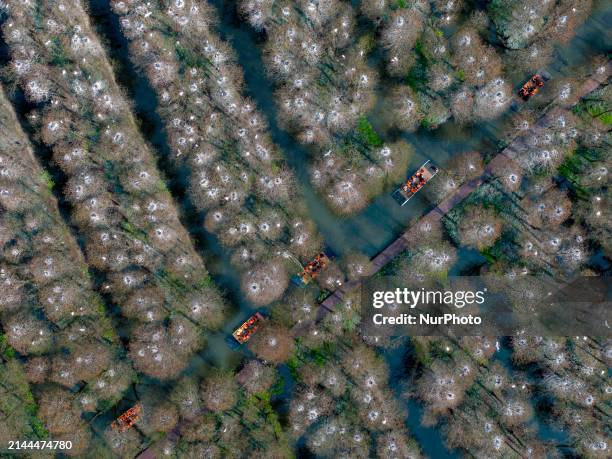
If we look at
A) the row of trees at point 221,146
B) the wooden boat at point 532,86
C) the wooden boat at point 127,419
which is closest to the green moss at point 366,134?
the row of trees at point 221,146

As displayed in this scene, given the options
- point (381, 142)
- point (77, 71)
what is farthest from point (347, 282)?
point (77, 71)

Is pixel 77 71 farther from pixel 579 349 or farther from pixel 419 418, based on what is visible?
pixel 579 349

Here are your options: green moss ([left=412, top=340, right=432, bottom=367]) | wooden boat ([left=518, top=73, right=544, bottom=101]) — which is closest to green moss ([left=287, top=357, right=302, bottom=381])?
green moss ([left=412, top=340, right=432, bottom=367])

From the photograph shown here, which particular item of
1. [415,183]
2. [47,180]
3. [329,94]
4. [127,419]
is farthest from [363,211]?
[47,180]

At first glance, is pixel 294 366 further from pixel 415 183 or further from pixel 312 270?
pixel 415 183

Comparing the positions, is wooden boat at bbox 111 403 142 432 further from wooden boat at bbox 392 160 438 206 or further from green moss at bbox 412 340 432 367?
wooden boat at bbox 392 160 438 206
